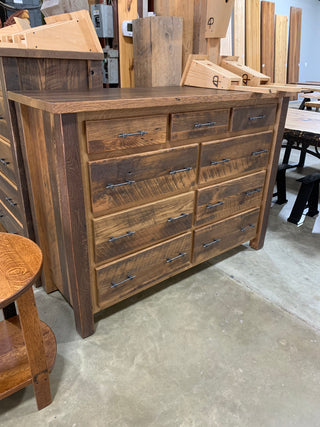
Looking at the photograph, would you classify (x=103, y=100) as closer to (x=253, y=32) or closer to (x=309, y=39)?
(x=253, y=32)

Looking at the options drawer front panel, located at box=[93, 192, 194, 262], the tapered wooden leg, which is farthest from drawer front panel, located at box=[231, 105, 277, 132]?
the tapered wooden leg

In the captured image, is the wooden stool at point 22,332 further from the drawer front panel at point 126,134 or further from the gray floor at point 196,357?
the drawer front panel at point 126,134

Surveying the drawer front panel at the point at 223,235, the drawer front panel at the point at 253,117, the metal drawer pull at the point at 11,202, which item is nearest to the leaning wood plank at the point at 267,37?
the drawer front panel at the point at 253,117

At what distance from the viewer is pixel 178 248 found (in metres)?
1.71

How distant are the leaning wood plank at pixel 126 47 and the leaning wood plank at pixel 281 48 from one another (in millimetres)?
4862

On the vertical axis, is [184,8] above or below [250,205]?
above

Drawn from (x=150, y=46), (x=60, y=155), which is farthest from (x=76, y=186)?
(x=150, y=46)

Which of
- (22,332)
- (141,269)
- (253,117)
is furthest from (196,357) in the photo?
(253,117)

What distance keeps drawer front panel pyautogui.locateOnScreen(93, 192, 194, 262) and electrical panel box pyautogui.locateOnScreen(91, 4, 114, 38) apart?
112 centimetres

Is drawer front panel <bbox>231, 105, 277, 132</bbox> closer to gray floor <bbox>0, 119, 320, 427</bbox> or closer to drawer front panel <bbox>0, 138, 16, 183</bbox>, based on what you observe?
gray floor <bbox>0, 119, 320, 427</bbox>

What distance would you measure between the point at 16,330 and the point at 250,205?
1.46 m

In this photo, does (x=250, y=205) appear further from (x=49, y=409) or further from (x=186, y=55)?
(x=49, y=409)

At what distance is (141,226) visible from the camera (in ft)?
4.89

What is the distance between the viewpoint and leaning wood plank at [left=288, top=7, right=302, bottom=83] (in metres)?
6.14
